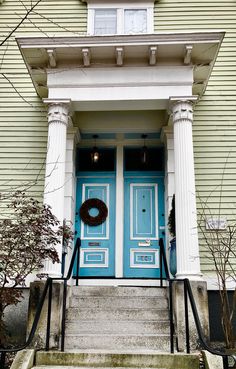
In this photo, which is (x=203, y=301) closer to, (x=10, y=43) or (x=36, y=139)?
(x=36, y=139)

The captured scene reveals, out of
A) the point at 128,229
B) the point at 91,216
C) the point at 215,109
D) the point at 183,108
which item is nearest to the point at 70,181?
the point at 91,216

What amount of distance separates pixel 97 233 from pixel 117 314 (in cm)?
235

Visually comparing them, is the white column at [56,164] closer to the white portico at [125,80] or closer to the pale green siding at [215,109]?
the white portico at [125,80]

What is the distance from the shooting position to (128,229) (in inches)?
320

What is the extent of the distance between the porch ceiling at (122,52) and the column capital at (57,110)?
562 millimetres

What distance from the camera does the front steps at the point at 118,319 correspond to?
5465 mm

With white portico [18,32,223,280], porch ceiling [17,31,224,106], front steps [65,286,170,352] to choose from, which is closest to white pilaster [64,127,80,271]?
white portico [18,32,223,280]

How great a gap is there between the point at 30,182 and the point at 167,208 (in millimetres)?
2614

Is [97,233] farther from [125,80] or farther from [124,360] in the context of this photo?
[124,360]

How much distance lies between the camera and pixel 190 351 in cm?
534

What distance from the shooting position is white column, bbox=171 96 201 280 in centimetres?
604

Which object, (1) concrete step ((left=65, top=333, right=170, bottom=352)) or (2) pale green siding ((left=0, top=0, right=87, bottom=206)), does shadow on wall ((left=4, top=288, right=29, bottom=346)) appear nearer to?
(1) concrete step ((left=65, top=333, right=170, bottom=352))

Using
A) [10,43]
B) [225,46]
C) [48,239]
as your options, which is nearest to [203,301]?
[48,239]

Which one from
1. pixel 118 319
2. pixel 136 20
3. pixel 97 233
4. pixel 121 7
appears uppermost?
pixel 121 7
